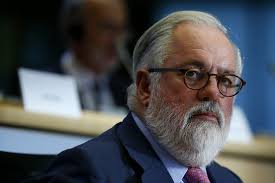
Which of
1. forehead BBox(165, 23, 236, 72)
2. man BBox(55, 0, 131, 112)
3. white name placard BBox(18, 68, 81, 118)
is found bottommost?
man BBox(55, 0, 131, 112)

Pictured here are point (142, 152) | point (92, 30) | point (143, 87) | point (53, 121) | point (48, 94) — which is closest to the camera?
point (142, 152)

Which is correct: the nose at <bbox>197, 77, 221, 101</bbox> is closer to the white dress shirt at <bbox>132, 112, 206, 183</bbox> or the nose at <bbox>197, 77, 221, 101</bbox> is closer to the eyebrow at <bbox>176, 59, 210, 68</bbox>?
the eyebrow at <bbox>176, 59, 210, 68</bbox>

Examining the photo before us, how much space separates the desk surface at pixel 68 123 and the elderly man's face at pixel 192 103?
51cm

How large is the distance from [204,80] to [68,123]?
0.67 meters

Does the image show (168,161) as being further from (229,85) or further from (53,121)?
(53,121)

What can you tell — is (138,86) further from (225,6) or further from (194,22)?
(225,6)

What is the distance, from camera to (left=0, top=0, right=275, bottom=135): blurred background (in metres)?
4.56

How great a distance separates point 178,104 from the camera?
4.78 ft

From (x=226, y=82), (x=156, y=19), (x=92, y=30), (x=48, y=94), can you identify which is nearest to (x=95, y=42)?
(x=92, y=30)

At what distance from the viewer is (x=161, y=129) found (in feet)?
4.85

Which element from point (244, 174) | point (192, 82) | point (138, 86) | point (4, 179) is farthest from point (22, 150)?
point (244, 174)

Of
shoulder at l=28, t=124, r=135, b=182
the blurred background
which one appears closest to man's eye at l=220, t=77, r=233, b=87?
shoulder at l=28, t=124, r=135, b=182

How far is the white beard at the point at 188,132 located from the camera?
1.44 m

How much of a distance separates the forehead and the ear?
0.28 feet
